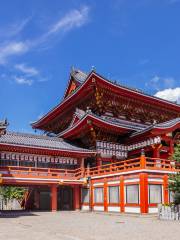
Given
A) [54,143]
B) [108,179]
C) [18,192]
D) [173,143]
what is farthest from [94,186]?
[18,192]

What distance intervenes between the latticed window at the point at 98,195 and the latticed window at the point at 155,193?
633 centimetres

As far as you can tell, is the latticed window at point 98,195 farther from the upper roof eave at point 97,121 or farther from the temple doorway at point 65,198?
the upper roof eave at point 97,121

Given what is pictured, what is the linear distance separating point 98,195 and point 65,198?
6.86 meters

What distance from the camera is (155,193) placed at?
31219 millimetres

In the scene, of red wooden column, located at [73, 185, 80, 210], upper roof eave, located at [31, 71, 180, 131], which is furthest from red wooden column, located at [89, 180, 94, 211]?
upper roof eave, located at [31, 71, 180, 131]

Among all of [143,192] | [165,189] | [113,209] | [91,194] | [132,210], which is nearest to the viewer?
[143,192]

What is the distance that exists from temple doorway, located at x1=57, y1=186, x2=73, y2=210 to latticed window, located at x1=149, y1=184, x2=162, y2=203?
12.8 metres

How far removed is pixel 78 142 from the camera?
147 feet

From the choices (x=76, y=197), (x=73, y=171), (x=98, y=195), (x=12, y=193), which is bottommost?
(x=12, y=193)

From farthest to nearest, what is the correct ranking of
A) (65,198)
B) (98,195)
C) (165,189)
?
(65,198) < (98,195) < (165,189)

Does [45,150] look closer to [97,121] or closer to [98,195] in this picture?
[97,121]

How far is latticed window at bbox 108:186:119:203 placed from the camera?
3334 centimetres

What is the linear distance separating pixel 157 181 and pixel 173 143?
1024 centimetres

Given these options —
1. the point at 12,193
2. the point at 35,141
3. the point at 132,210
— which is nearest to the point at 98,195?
the point at 132,210
